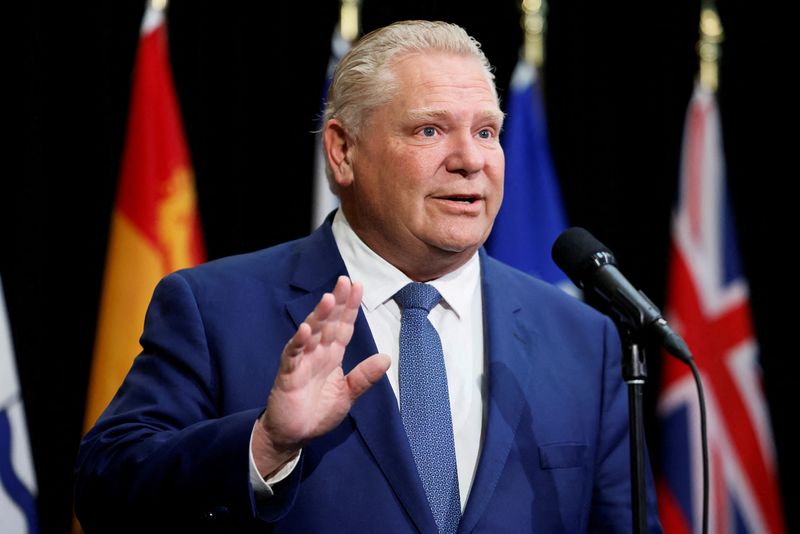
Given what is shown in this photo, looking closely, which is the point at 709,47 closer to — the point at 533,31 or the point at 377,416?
the point at 533,31

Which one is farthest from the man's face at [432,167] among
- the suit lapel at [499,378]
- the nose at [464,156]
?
the suit lapel at [499,378]

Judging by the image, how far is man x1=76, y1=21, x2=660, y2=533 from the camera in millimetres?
1651

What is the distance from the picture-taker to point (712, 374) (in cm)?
423

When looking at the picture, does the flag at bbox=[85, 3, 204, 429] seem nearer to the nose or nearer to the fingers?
the nose

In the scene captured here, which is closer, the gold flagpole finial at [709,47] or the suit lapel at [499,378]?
the suit lapel at [499,378]

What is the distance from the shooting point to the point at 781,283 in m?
4.64

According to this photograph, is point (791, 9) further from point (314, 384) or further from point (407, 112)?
point (314, 384)

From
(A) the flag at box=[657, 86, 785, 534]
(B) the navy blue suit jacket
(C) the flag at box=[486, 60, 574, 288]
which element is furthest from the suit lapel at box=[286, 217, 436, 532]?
(A) the flag at box=[657, 86, 785, 534]

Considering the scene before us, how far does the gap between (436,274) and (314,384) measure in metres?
0.60

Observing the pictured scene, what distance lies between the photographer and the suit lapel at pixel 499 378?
1869 mm

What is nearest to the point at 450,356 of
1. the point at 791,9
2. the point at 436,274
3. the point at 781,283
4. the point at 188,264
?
the point at 436,274

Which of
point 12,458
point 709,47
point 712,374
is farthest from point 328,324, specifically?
point 709,47

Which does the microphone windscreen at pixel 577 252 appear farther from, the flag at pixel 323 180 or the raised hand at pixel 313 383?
the flag at pixel 323 180

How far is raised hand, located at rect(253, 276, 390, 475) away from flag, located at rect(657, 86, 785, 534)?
9.34ft
